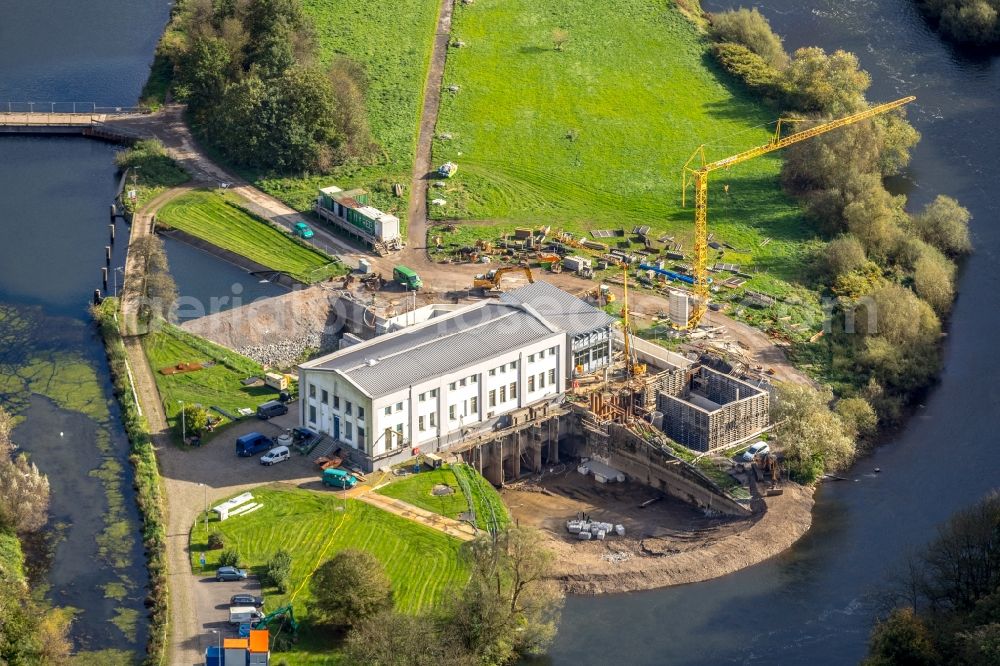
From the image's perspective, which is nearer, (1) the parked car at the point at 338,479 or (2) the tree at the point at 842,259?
(1) the parked car at the point at 338,479

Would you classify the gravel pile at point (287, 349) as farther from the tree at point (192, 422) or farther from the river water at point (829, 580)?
the river water at point (829, 580)

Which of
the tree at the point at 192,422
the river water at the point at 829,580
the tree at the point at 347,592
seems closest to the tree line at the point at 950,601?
the river water at the point at 829,580

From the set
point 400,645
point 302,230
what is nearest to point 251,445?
point 400,645

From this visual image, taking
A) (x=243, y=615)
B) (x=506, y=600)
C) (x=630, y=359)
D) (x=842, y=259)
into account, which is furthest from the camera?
(x=842, y=259)

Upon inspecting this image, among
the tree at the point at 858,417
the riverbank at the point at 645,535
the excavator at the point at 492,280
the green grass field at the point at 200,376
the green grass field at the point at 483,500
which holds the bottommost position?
the riverbank at the point at 645,535

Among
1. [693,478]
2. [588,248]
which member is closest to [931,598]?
[693,478]

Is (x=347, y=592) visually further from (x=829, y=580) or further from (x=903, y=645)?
(x=829, y=580)

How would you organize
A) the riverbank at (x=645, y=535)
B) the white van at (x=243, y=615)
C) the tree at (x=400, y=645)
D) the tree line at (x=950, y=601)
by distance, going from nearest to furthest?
the tree at (x=400, y=645) < the tree line at (x=950, y=601) < the white van at (x=243, y=615) < the riverbank at (x=645, y=535)

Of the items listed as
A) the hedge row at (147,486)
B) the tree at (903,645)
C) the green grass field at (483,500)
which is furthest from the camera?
the green grass field at (483,500)
